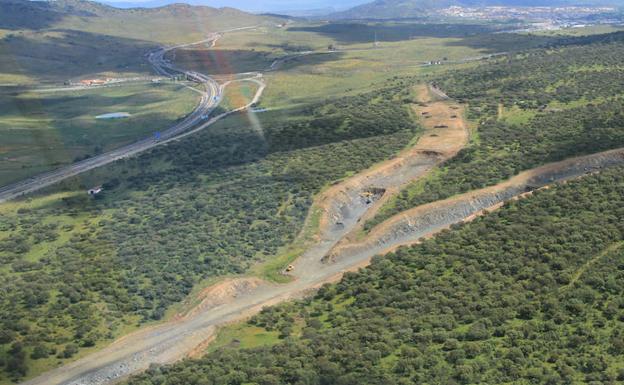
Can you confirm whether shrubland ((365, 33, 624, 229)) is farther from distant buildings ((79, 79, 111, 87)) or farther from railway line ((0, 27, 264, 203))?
distant buildings ((79, 79, 111, 87))

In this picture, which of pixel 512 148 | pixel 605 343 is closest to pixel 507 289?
pixel 605 343

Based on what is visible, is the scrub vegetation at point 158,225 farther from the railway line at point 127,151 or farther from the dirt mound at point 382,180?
the railway line at point 127,151

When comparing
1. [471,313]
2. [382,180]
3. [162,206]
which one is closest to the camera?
[471,313]

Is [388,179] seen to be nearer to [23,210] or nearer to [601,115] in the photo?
[601,115]

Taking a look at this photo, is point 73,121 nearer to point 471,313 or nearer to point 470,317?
point 471,313

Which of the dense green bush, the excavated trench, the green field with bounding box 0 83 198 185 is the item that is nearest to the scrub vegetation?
the excavated trench

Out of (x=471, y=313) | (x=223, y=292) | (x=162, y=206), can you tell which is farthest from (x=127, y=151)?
(x=471, y=313)

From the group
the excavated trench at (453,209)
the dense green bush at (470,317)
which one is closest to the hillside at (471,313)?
the dense green bush at (470,317)
